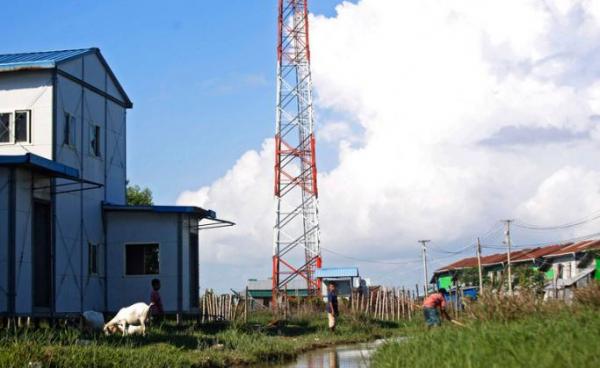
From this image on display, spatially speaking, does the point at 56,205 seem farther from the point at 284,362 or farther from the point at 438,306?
the point at 438,306

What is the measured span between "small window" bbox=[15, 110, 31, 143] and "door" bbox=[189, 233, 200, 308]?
6.41 meters

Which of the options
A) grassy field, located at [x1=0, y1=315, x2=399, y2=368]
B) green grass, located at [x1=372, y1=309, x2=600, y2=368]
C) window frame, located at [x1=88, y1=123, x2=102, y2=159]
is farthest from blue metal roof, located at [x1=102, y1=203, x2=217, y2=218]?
green grass, located at [x1=372, y1=309, x2=600, y2=368]

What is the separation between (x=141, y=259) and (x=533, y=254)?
41892 mm

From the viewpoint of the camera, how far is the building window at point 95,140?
89.8 ft


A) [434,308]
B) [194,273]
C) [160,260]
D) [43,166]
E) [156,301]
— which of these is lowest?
[434,308]

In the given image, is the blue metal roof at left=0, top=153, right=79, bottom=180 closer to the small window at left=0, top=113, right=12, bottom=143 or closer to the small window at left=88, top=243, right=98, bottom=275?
the small window at left=0, top=113, right=12, bottom=143

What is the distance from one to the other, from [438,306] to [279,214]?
795 inches

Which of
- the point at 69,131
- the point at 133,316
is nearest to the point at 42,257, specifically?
the point at 133,316

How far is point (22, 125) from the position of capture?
982 inches

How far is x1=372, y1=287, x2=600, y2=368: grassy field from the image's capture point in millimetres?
9234

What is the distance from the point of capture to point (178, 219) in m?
27.3

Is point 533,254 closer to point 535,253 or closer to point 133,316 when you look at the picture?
point 535,253

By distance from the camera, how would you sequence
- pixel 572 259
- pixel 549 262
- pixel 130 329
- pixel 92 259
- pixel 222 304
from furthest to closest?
1. pixel 549 262
2. pixel 572 259
3. pixel 222 304
4. pixel 92 259
5. pixel 130 329

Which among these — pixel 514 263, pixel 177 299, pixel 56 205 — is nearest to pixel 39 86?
pixel 56 205
